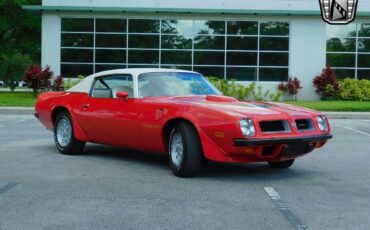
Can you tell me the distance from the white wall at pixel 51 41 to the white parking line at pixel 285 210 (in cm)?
2386

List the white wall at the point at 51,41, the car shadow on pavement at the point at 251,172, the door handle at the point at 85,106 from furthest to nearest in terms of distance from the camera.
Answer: the white wall at the point at 51,41
the door handle at the point at 85,106
the car shadow on pavement at the point at 251,172

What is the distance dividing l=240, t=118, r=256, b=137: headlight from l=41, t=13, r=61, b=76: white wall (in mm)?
23444

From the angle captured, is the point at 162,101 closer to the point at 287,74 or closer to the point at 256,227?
the point at 256,227

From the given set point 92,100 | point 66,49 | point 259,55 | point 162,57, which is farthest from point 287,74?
point 92,100

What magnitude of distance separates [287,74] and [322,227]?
987 inches

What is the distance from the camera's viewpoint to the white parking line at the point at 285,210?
5.45 m

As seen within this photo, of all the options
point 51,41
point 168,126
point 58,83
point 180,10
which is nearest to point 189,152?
point 168,126

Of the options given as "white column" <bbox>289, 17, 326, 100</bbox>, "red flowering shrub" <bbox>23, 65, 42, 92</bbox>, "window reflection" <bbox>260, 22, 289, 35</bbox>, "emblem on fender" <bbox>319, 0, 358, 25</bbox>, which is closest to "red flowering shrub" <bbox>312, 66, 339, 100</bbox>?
"white column" <bbox>289, 17, 326, 100</bbox>

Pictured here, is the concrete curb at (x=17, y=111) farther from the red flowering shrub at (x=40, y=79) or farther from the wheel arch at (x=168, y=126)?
the wheel arch at (x=168, y=126)

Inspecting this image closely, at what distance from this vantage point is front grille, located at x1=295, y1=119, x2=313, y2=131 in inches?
304

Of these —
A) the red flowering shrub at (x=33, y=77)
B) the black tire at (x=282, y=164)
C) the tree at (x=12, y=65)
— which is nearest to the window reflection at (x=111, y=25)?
the red flowering shrub at (x=33, y=77)

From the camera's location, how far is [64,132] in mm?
10016

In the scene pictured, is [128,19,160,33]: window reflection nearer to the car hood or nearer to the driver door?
the driver door

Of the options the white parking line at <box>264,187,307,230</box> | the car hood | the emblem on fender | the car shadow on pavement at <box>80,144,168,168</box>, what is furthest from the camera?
the emblem on fender
